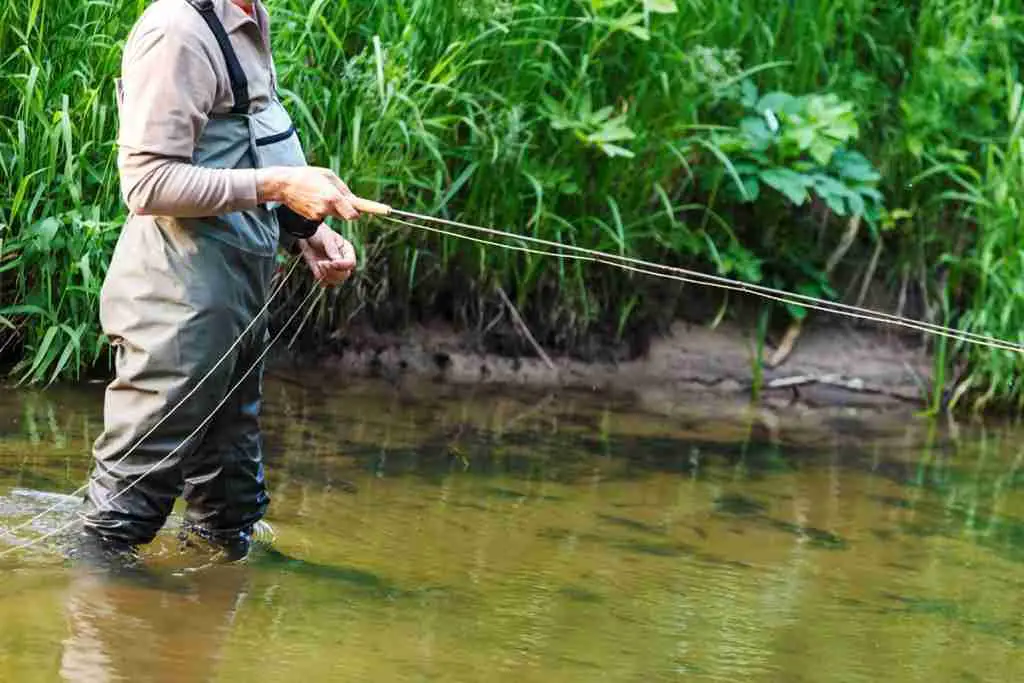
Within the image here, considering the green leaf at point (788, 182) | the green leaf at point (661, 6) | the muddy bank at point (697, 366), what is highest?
the green leaf at point (661, 6)

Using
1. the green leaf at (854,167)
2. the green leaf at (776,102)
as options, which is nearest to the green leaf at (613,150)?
the green leaf at (776,102)

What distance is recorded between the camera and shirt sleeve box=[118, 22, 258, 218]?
3170 millimetres

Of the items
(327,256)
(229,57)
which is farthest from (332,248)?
(229,57)

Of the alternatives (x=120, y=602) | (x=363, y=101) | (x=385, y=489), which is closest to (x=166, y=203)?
(x=120, y=602)

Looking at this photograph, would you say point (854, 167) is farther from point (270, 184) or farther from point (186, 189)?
point (186, 189)

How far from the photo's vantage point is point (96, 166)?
5.20 m

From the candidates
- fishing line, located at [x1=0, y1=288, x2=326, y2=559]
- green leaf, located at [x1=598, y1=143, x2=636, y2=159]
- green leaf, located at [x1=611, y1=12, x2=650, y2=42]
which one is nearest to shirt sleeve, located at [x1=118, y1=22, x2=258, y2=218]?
fishing line, located at [x1=0, y1=288, x2=326, y2=559]

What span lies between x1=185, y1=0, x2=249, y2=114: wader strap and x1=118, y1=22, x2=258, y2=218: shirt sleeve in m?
0.07

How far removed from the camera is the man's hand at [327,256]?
12.4 feet

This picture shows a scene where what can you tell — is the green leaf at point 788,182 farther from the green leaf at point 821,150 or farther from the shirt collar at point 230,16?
the shirt collar at point 230,16

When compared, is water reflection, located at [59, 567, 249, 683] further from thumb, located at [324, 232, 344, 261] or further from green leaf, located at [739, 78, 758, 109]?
green leaf, located at [739, 78, 758, 109]

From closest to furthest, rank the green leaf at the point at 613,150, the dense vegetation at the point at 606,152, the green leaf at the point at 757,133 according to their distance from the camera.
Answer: the dense vegetation at the point at 606,152 → the green leaf at the point at 613,150 → the green leaf at the point at 757,133

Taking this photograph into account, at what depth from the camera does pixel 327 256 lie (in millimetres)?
3797

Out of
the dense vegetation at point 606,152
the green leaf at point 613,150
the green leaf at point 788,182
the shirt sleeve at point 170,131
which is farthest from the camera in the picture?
the green leaf at point 788,182
